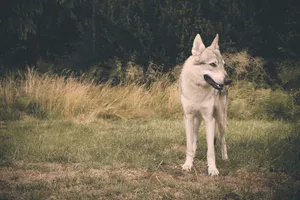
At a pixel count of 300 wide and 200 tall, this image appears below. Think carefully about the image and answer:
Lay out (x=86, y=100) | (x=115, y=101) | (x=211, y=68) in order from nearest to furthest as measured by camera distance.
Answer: (x=211, y=68) < (x=86, y=100) < (x=115, y=101)

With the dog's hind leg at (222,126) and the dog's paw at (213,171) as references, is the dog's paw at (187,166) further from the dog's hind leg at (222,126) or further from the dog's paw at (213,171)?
the dog's hind leg at (222,126)

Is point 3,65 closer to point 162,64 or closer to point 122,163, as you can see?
point 162,64

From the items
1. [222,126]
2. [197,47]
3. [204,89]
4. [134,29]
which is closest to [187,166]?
[222,126]

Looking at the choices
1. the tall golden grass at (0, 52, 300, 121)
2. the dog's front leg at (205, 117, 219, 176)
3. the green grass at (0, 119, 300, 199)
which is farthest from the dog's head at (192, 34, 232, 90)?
the tall golden grass at (0, 52, 300, 121)

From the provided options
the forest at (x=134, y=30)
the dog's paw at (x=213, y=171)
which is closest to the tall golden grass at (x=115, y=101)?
the forest at (x=134, y=30)

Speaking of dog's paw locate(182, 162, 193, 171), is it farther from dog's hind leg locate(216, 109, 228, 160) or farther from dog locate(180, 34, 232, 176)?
dog's hind leg locate(216, 109, 228, 160)

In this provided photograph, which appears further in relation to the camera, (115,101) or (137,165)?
(115,101)

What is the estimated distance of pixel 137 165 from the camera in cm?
520

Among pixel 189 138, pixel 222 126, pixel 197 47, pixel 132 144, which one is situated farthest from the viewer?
pixel 132 144

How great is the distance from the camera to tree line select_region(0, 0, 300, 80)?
41.6ft

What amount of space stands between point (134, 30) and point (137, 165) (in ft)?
28.7

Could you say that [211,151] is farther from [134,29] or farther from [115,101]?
[134,29]

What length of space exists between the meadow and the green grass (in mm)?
11

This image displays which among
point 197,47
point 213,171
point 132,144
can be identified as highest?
point 197,47
